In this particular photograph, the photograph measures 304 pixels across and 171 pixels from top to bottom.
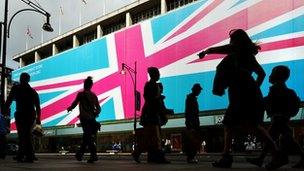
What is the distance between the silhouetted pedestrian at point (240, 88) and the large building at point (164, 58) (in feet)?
67.9

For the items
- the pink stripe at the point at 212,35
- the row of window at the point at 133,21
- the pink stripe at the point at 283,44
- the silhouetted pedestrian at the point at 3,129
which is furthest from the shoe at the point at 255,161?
the row of window at the point at 133,21

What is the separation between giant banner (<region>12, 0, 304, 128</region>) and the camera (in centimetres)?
3562

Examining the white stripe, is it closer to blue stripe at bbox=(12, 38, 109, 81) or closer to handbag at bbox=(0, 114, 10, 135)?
blue stripe at bbox=(12, 38, 109, 81)

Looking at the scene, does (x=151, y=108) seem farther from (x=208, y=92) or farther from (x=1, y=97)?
(x=208, y=92)

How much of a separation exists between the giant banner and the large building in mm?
64

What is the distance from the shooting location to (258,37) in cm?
3762

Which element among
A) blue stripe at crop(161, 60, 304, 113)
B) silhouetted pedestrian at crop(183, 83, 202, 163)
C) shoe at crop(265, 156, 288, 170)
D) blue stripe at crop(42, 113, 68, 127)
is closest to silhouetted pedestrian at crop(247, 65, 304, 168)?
shoe at crop(265, 156, 288, 170)

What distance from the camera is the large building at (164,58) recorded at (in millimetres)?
36062

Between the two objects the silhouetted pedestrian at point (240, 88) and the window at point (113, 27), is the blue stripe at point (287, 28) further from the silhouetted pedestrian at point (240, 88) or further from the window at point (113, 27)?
the silhouetted pedestrian at point (240, 88)

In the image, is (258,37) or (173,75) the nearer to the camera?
(258,37)

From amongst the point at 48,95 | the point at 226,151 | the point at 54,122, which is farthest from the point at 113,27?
the point at 226,151

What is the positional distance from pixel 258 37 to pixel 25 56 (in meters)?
50.4

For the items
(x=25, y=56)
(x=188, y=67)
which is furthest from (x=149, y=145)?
(x=25, y=56)

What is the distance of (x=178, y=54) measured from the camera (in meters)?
43.9
